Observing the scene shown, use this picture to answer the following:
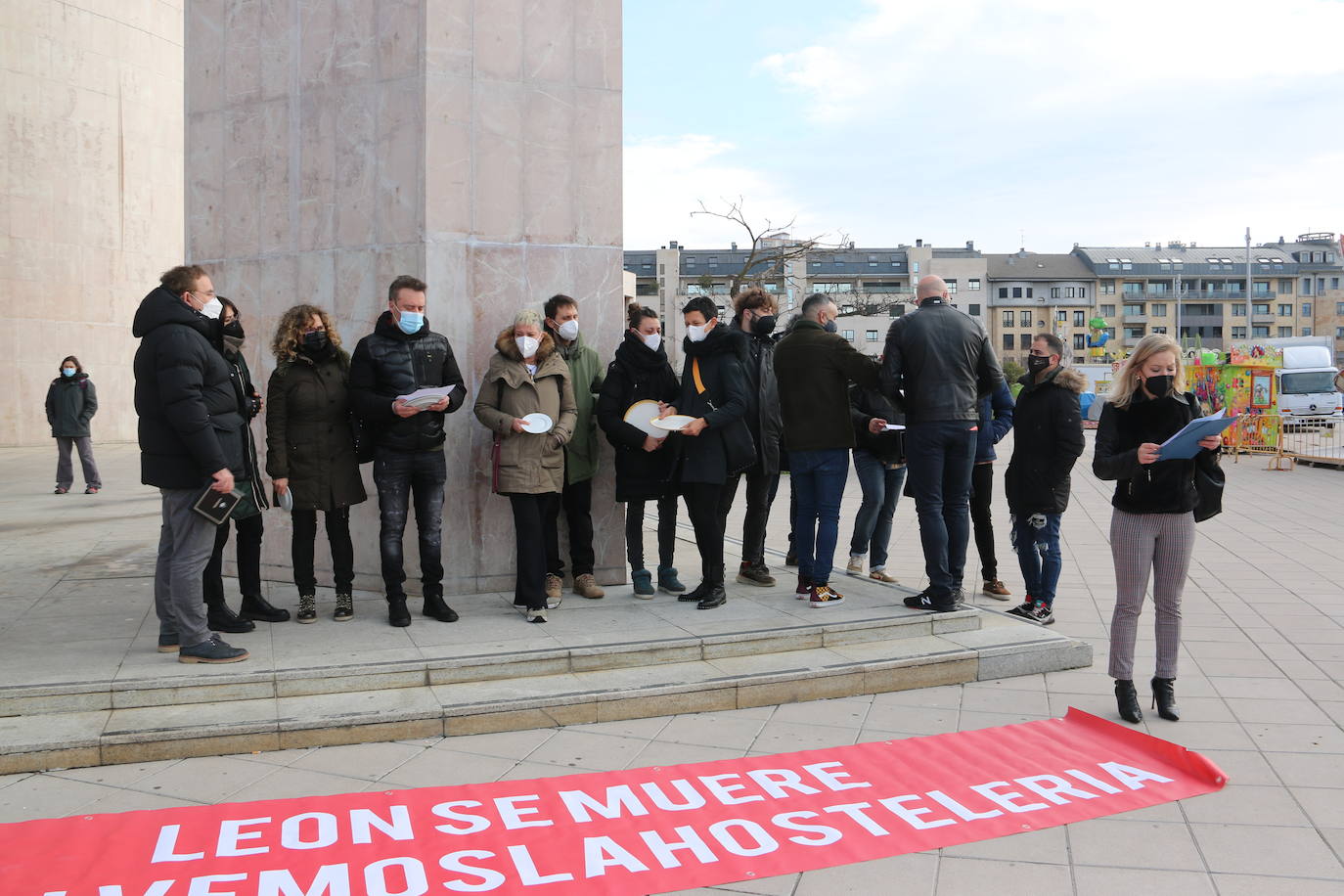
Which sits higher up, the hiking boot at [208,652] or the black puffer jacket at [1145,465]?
the black puffer jacket at [1145,465]

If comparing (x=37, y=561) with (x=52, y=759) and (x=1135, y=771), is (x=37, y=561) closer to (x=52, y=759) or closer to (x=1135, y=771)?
(x=52, y=759)

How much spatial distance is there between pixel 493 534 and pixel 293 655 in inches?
73.5

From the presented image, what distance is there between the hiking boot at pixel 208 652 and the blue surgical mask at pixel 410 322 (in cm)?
189

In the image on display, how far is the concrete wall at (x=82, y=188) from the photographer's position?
23.9 m

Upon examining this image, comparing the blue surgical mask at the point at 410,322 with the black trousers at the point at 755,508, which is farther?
the black trousers at the point at 755,508

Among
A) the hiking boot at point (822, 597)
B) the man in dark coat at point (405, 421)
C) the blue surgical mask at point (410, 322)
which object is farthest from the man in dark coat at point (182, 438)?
the hiking boot at point (822, 597)

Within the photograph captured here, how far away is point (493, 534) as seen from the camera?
698 cm

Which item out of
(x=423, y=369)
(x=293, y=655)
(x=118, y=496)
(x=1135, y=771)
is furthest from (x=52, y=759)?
(x=118, y=496)

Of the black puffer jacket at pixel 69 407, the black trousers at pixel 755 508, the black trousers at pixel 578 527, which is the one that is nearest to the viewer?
the black trousers at pixel 578 527

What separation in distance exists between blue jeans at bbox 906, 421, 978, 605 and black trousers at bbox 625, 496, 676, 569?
5.14ft

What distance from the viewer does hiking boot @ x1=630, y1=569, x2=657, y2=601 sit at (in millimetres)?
6895

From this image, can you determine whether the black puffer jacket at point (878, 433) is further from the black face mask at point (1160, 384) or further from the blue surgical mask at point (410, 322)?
the blue surgical mask at point (410, 322)

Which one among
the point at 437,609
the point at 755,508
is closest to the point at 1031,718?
the point at 755,508

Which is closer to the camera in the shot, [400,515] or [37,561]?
[400,515]
